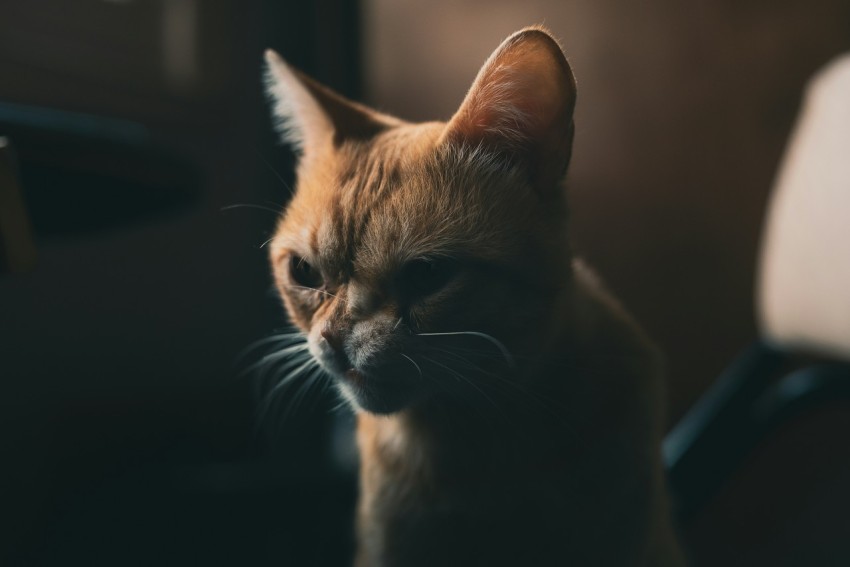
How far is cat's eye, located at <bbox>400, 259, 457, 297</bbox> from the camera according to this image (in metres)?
0.50

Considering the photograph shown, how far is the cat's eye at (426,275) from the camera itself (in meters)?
0.50

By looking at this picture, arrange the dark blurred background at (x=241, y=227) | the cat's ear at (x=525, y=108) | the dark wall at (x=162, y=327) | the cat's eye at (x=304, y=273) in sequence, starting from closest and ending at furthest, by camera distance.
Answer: the cat's ear at (x=525, y=108), the cat's eye at (x=304, y=273), the dark blurred background at (x=241, y=227), the dark wall at (x=162, y=327)

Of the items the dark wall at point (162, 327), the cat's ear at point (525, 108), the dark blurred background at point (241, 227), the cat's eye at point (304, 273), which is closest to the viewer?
the cat's ear at point (525, 108)

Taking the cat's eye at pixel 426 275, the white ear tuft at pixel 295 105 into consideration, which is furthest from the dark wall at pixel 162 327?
the cat's eye at pixel 426 275

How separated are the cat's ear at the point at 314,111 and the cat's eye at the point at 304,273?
0.38 feet

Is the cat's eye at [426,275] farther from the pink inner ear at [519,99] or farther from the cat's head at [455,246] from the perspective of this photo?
the pink inner ear at [519,99]

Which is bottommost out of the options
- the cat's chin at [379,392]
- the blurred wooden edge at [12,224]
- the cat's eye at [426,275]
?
the cat's chin at [379,392]

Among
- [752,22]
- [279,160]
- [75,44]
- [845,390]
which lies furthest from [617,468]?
[75,44]

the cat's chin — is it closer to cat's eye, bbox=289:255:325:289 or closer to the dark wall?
cat's eye, bbox=289:255:325:289

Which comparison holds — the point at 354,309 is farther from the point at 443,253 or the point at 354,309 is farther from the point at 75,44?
the point at 75,44

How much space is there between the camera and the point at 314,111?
0.64 m

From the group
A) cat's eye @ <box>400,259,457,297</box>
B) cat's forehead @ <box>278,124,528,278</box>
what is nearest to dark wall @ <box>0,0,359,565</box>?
cat's forehead @ <box>278,124,528,278</box>

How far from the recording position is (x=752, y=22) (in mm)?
796

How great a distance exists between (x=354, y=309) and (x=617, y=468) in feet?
0.77
